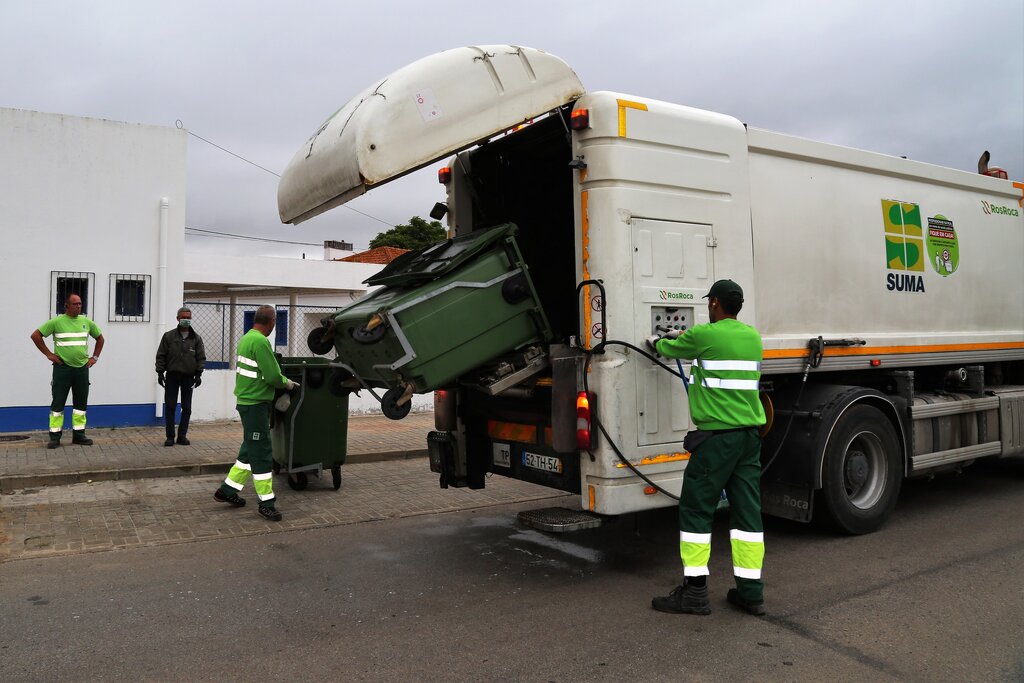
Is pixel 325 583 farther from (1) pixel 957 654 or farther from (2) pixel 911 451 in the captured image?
A: (2) pixel 911 451

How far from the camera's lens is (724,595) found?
14.6ft

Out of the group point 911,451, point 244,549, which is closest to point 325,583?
point 244,549

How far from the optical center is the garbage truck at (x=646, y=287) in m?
4.36

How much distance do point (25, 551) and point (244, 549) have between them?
146 centimetres

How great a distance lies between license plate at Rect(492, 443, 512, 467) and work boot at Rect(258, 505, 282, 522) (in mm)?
1976

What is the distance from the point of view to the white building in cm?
1005

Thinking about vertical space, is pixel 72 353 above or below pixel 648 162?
below

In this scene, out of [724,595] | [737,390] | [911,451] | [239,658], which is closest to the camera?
[239,658]

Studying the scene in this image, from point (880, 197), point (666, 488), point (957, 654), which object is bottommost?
point (957, 654)

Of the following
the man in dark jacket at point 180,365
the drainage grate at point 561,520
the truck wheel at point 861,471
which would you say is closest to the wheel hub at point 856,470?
the truck wheel at point 861,471

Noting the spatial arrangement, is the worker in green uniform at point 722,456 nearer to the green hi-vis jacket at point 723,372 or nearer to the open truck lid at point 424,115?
the green hi-vis jacket at point 723,372

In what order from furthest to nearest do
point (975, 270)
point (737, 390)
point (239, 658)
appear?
point (975, 270) < point (737, 390) < point (239, 658)

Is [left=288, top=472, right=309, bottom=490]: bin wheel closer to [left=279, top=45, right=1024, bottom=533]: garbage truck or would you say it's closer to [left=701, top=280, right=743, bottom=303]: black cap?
[left=279, top=45, right=1024, bottom=533]: garbage truck

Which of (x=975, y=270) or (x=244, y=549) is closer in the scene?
(x=244, y=549)
